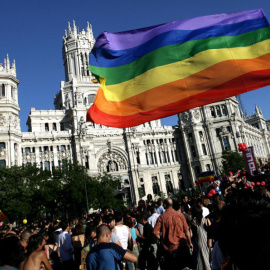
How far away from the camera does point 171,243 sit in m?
6.84

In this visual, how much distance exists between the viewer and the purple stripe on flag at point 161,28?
7637 mm

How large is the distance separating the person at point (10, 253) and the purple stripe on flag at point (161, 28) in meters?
6.62

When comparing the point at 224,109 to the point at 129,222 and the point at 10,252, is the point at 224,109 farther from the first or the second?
the point at 10,252

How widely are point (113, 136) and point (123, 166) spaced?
22.8 feet

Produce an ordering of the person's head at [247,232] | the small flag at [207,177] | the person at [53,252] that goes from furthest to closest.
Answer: the small flag at [207,177]
the person at [53,252]
the person's head at [247,232]

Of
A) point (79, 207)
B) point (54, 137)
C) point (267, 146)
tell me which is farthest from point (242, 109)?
point (79, 207)

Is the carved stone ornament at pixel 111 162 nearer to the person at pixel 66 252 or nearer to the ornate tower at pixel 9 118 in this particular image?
the ornate tower at pixel 9 118

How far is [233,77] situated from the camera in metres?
7.16

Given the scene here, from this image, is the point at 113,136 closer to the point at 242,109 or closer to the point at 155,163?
the point at 155,163

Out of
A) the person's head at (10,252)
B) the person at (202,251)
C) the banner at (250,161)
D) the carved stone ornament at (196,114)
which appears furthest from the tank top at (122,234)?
the carved stone ornament at (196,114)

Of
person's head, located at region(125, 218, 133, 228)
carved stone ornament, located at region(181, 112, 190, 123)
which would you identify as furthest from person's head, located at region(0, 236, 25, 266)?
carved stone ornament, located at region(181, 112, 190, 123)

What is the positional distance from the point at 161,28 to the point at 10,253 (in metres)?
7.48

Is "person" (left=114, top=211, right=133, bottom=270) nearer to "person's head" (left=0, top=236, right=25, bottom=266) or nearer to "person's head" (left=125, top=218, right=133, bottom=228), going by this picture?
"person's head" (left=125, top=218, right=133, bottom=228)

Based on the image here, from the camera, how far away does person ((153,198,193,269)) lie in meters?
6.75
